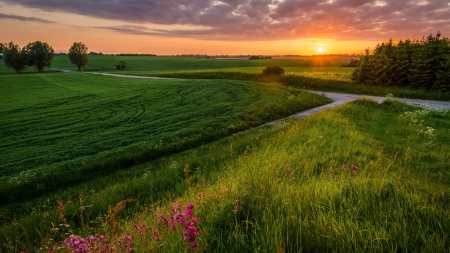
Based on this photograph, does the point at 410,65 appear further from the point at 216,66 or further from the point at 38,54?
the point at 38,54

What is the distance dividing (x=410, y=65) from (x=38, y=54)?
110 metres

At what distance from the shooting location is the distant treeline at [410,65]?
31312 millimetres

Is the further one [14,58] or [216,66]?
[216,66]

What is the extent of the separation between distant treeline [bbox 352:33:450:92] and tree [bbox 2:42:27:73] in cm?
10543

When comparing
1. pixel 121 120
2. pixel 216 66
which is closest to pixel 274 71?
pixel 121 120

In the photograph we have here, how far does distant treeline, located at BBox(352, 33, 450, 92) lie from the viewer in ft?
103

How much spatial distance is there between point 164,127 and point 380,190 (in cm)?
1675

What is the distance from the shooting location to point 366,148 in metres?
10.2

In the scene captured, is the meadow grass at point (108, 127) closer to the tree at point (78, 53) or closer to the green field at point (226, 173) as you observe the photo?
the green field at point (226, 173)

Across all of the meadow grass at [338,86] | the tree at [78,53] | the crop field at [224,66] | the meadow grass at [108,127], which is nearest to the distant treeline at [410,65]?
the meadow grass at [338,86]

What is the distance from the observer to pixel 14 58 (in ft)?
299

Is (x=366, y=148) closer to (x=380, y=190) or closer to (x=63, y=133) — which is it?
(x=380, y=190)

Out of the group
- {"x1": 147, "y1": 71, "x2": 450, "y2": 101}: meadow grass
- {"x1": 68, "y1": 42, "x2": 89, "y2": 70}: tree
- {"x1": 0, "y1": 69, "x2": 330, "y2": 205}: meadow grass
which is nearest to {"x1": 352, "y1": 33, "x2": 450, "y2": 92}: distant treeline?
{"x1": 147, "y1": 71, "x2": 450, "y2": 101}: meadow grass

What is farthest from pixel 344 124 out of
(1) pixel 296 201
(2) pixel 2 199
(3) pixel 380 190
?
(2) pixel 2 199
